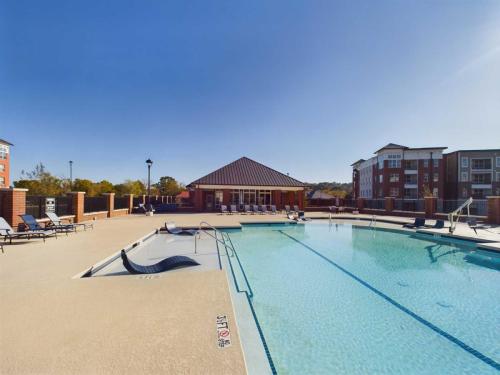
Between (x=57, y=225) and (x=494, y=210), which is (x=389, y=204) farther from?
(x=57, y=225)

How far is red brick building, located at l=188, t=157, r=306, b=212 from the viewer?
84.9 feet

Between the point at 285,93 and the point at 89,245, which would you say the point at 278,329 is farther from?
Answer: the point at 285,93

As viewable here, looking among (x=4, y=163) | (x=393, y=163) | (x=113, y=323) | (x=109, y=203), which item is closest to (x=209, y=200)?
(x=109, y=203)

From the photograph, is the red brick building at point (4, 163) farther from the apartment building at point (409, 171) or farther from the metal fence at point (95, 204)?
the apartment building at point (409, 171)

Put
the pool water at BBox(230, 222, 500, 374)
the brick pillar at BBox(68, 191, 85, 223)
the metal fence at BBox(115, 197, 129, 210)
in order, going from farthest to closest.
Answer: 1. the metal fence at BBox(115, 197, 129, 210)
2. the brick pillar at BBox(68, 191, 85, 223)
3. the pool water at BBox(230, 222, 500, 374)

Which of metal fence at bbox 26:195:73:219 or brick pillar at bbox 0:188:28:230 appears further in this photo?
metal fence at bbox 26:195:73:219

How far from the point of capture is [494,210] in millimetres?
→ 15328

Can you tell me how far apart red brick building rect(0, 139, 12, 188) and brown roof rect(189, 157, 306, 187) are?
42269 millimetres

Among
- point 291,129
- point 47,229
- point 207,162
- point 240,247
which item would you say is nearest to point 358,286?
point 240,247

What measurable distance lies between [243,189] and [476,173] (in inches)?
1963

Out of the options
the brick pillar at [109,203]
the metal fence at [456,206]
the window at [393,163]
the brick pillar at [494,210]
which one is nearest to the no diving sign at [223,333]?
the brick pillar at [109,203]

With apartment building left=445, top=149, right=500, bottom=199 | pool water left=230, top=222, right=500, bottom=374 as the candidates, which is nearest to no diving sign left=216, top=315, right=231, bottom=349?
pool water left=230, top=222, right=500, bottom=374

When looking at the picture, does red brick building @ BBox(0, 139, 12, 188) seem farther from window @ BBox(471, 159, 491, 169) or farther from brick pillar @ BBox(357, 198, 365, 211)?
window @ BBox(471, 159, 491, 169)

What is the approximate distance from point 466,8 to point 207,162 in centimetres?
3485
